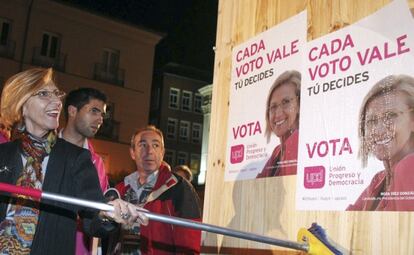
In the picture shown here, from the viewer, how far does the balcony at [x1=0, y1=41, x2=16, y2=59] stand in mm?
22481

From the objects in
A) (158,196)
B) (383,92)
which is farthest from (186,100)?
(383,92)

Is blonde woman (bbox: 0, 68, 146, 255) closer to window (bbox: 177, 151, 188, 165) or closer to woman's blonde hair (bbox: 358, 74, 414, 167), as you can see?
woman's blonde hair (bbox: 358, 74, 414, 167)

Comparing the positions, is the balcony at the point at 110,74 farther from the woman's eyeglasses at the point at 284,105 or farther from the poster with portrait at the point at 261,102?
the woman's eyeglasses at the point at 284,105

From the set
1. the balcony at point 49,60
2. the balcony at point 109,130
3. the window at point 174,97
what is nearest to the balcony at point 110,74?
the balcony at point 49,60

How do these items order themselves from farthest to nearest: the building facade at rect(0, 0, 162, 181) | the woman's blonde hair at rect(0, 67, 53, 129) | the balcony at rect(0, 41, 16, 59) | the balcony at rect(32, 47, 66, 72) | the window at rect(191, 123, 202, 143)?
1. the window at rect(191, 123, 202, 143)
2. the balcony at rect(32, 47, 66, 72)
3. the building facade at rect(0, 0, 162, 181)
4. the balcony at rect(0, 41, 16, 59)
5. the woman's blonde hair at rect(0, 67, 53, 129)

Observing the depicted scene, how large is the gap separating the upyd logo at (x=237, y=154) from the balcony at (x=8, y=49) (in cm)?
2139

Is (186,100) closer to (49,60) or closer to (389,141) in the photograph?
(49,60)

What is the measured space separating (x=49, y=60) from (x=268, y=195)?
2293 cm

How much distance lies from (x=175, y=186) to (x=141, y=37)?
930 inches

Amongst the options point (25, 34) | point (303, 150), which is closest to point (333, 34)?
point (303, 150)

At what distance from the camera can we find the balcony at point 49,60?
77.3 feet

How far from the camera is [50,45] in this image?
24.3 m

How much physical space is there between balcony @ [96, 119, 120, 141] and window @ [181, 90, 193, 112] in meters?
16.4

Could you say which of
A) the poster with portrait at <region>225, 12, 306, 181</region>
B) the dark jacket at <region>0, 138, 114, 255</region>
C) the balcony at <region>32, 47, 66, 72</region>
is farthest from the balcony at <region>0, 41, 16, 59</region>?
the dark jacket at <region>0, 138, 114, 255</region>
